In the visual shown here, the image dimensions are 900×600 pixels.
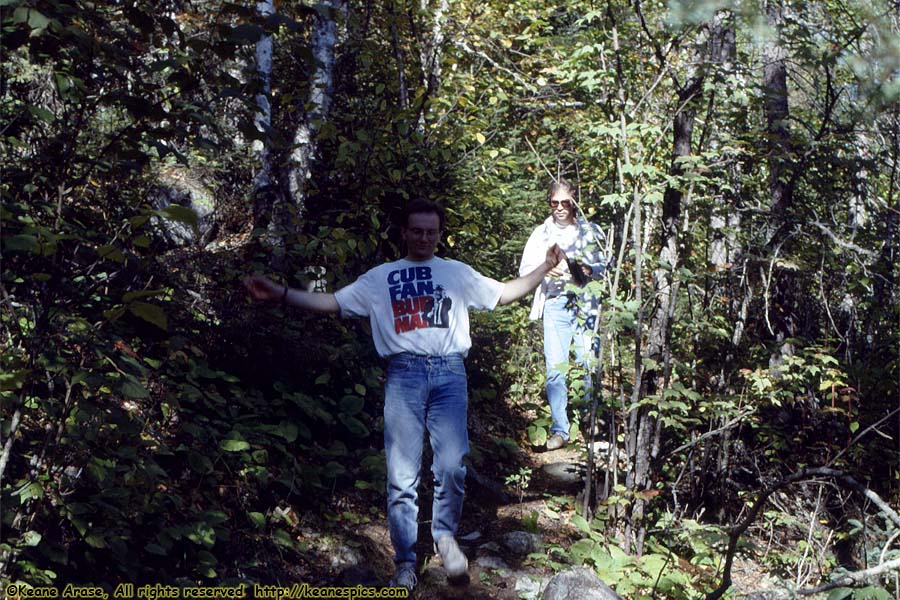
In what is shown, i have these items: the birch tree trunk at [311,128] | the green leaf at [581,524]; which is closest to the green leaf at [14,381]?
the green leaf at [581,524]

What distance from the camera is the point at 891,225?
6.71 meters

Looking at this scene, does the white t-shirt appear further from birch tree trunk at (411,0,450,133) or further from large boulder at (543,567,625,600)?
birch tree trunk at (411,0,450,133)

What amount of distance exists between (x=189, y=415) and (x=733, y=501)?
4.70 metres

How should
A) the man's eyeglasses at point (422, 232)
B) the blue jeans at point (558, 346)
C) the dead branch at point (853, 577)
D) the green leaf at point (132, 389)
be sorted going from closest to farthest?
the dead branch at point (853, 577), the green leaf at point (132, 389), the man's eyeglasses at point (422, 232), the blue jeans at point (558, 346)

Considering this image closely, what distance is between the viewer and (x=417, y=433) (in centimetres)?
445

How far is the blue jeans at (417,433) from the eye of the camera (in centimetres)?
442

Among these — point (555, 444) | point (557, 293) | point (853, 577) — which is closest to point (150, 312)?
point (853, 577)

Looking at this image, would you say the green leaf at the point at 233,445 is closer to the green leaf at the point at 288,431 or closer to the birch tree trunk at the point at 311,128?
the green leaf at the point at 288,431

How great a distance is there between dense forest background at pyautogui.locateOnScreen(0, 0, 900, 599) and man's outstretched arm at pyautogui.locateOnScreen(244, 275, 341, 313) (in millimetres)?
629

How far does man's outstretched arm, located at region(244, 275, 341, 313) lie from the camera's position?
4324 mm

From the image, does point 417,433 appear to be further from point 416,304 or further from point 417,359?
point 416,304

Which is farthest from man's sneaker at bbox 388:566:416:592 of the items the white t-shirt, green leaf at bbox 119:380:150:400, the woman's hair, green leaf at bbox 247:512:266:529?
the woman's hair

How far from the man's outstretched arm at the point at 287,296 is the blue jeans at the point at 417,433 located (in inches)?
19.8

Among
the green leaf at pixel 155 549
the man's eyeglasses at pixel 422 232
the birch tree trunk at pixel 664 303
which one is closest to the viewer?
the green leaf at pixel 155 549
